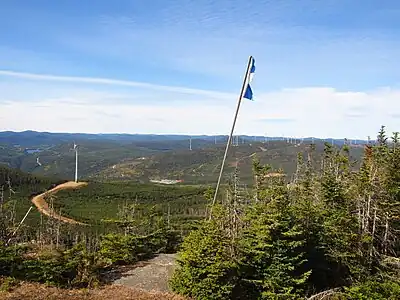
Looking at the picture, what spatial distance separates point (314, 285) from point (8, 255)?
600 inches

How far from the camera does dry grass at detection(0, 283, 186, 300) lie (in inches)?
643

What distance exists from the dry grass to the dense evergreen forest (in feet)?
4.74

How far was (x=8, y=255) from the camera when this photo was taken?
18.9 m

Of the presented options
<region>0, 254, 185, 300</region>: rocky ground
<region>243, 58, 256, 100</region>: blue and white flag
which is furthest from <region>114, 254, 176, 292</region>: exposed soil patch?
<region>243, 58, 256, 100</region>: blue and white flag

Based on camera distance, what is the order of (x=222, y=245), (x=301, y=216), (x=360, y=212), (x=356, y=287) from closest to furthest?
1. (x=356, y=287)
2. (x=222, y=245)
3. (x=360, y=212)
4. (x=301, y=216)

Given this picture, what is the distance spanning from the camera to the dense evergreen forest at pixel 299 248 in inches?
688

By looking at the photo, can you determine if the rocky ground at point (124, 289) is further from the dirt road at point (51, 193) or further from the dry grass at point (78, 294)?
the dirt road at point (51, 193)

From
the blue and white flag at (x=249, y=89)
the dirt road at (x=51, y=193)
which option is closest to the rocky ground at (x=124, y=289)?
the blue and white flag at (x=249, y=89)

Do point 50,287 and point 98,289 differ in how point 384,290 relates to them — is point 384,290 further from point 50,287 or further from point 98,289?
point 50,287

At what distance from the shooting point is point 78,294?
17.4 metres

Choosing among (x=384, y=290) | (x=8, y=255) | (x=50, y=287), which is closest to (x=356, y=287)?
(x=384, y=290)

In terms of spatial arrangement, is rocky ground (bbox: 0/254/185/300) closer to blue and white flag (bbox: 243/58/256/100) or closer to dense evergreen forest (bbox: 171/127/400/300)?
dense evergreen forest (bbox: 171/127/400/300)

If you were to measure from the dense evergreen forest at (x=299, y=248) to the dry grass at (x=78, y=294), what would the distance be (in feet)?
4.74

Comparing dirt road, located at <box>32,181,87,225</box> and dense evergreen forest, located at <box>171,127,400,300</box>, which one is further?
dirt road, located at <box>32,181,87,225</box>
